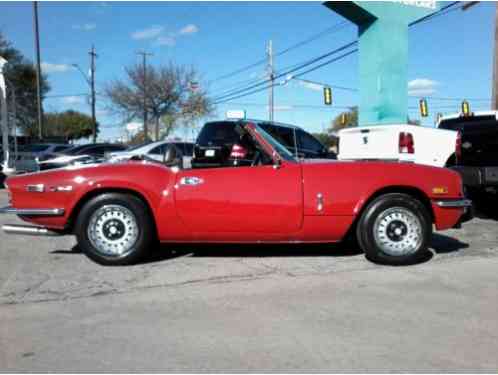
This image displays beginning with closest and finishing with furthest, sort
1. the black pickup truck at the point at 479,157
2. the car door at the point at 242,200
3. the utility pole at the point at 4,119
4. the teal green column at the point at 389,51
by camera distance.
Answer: the car door at the point at 242,200, the black pickup truck at the point at 479,157, the utility pole at the point at 4,119, the teal green column at the point at 389,51

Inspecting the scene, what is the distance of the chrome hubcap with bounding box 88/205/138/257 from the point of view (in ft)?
14.8

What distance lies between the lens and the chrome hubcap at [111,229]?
4523 millimetres

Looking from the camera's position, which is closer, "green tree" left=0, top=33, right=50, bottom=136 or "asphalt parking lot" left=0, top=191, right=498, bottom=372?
"asphalt parking lot" left=0, top=191, right=498, bottom=372

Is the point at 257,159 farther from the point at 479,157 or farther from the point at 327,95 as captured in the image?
the point at 327,95

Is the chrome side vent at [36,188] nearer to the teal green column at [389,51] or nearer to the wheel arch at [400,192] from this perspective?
the wheel arch at [400,192]

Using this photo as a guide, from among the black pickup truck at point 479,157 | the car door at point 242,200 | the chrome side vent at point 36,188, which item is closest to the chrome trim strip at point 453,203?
the car door at point 242,200

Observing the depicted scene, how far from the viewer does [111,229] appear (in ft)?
14.9

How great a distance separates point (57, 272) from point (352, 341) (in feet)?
9.75

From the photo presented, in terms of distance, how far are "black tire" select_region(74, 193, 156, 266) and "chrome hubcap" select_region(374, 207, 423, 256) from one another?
7.55 feet

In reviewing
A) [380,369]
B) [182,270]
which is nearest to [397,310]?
[380,369]

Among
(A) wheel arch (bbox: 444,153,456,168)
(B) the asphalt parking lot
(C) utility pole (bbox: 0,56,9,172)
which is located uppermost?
(C) utility pole (bbox: 0,56,9,172)

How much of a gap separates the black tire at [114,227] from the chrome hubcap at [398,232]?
2300 mm

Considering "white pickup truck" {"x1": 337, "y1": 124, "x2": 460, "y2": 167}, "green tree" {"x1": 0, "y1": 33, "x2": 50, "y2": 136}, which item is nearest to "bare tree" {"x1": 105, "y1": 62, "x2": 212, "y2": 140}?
"green tree" {"x1": 0, "y1": 33, "x2": 50, "y2": 136}

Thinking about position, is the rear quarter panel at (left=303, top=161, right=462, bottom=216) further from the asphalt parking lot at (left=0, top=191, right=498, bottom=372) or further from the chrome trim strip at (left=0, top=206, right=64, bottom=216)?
the chrome trim strip at (left=0, top=206, right=64, bottom=216)
